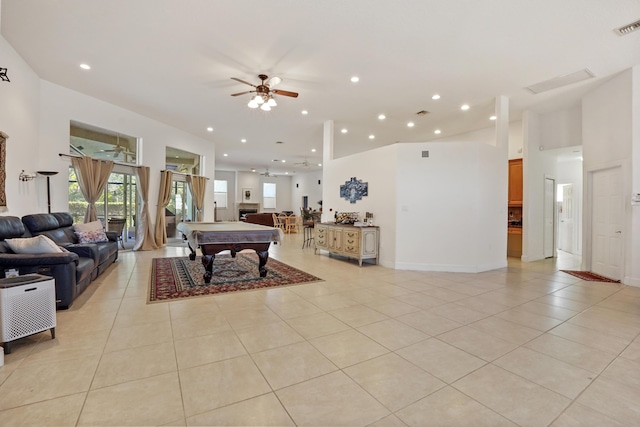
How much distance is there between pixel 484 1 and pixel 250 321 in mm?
4258

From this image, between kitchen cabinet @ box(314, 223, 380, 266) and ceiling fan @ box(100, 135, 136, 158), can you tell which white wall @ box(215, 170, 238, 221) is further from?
kitchen cabinet @ box(314, 223, 380, 266)

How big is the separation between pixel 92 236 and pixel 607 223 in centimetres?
952

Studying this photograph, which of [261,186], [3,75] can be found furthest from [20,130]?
[261,186]

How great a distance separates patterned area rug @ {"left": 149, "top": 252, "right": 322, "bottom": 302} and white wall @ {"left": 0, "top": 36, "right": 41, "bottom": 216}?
225 cm

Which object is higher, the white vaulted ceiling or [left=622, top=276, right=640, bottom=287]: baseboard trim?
the white vaulted ceiling

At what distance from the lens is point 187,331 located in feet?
9.27

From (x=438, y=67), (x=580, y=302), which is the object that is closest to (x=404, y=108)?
(x=438, y=67)

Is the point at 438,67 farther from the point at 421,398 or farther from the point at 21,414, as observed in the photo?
the point at 21,414

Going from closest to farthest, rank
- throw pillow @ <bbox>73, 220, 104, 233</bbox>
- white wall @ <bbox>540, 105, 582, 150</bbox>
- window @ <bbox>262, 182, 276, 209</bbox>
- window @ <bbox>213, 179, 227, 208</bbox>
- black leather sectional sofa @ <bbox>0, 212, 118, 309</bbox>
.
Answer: black leather sectional sofa @ <bbox>0, 212, 118, 309</bbox>, throw pillow @ <bbox>73, 220, 104, 233</bbox>, white wall @ <bbox>540, 105, 582, 150</bbox>, window @ <bbox>213, 179, 227, 208</bbox>, window @ <bbox>262, 182, 276, 209</bbox>

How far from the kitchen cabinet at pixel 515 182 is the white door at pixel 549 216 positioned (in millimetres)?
618

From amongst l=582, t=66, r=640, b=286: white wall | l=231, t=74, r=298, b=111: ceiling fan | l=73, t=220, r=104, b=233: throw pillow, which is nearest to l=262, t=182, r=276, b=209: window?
l=73, t=220, r=104, b=233: throw pillow

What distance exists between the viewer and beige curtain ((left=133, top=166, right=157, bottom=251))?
7562 mm

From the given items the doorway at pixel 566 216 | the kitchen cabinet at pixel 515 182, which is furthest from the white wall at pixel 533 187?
the doorway at pixel 566 216

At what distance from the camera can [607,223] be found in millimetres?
5438
